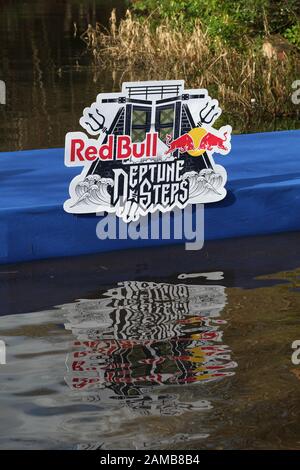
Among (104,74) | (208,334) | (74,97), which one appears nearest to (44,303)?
(208,334)

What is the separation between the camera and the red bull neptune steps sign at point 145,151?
7.35 metres

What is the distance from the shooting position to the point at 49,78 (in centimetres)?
1864

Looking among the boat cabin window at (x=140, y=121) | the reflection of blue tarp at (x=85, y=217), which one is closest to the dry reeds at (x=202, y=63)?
the reflection of blue tarp at (x=85, y=217)

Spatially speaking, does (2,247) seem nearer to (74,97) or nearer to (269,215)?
(269,215)

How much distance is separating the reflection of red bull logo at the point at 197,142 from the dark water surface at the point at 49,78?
4837 millimetres

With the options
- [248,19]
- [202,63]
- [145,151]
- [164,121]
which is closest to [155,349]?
[145,151]

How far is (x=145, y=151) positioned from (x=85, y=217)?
22.5 inches

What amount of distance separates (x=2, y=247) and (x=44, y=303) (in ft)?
2.90

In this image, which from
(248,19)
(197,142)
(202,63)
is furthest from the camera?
(248,19)

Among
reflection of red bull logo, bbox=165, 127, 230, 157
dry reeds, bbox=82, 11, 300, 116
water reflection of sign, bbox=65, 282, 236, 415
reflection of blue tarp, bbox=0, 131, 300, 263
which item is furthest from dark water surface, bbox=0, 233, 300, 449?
dry reeds, bbox=82, 11, 300, 116

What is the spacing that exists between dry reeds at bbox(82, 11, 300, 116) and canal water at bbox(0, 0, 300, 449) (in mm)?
6530

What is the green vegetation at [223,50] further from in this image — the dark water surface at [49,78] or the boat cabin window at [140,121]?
the boat cabin window at [140,121]

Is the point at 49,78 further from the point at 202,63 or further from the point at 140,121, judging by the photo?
the point at 140,121

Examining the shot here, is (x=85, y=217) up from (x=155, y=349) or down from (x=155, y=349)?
up
